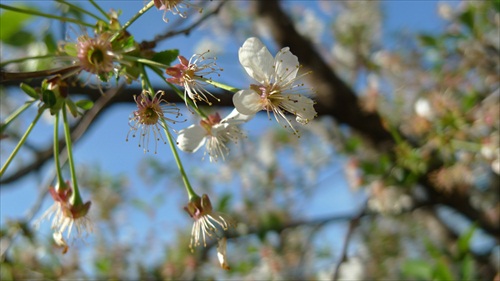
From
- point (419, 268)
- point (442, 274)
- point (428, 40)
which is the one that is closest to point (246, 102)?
point (442, 274)

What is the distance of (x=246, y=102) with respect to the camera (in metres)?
0.51

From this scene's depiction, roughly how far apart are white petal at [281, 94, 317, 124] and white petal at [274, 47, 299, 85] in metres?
0.02

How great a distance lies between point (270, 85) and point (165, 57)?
5.4 inches

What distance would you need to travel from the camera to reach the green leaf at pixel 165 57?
1.94 feet

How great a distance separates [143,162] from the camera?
3291mm

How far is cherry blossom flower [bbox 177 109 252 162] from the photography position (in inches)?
24.7

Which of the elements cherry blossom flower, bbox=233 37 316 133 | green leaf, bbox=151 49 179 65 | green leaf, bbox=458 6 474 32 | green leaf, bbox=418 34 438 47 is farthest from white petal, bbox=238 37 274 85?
green leaf, bbox=418 34 438 47

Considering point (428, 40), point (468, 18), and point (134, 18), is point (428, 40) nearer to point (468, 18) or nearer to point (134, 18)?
point (468, 18)

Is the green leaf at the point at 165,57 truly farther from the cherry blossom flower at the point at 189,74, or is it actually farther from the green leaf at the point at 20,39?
the green leaf at the point at 20,39

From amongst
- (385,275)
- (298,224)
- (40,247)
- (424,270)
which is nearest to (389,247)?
(385,275)

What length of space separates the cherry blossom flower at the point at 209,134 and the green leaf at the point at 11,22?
56 cm

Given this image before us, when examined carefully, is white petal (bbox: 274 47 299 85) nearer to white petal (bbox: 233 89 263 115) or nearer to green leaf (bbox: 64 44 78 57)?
white petal (bbox: 233 89 263 115)

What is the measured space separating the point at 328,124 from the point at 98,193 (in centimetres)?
149

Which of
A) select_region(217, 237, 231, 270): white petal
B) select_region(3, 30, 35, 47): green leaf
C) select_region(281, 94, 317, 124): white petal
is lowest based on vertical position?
select_region(217, 237, 231, 270): white petal
